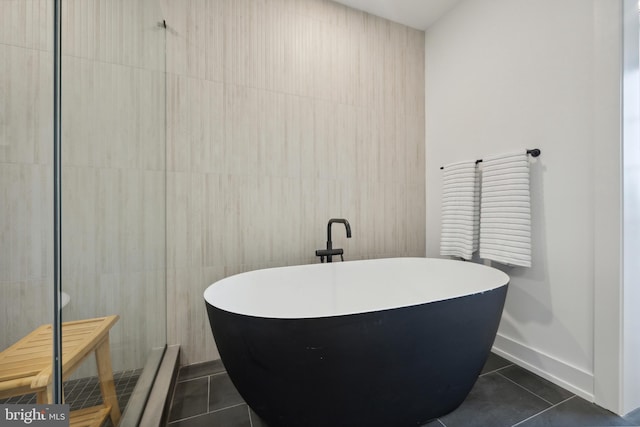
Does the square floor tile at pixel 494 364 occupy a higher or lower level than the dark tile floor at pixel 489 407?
lower

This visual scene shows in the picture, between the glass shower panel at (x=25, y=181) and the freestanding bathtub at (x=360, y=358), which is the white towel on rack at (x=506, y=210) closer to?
the freestanding bathtub at (x=360, y=358)

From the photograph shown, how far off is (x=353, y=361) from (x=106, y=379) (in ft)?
2.66

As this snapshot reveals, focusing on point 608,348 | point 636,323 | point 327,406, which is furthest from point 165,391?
point 636,323

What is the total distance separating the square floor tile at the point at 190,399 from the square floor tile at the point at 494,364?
154 cm

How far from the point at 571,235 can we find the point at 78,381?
2090 millimetres

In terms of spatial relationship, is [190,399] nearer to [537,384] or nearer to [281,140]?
[281,140]

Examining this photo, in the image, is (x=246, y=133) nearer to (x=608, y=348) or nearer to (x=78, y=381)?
(x=78, y=381)

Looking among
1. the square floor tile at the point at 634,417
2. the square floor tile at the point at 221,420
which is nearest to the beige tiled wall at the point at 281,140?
the square floor tile at the point at 221,420

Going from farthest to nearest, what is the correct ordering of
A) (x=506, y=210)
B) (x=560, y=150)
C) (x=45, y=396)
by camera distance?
(x=506, y=210)
(x=560, y=150)
(x=45, y=396)

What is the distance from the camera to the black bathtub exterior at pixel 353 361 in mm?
865

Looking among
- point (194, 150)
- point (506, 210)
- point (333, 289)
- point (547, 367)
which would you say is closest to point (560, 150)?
point (506, 210)

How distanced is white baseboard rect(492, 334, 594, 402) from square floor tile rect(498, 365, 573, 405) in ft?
0.10

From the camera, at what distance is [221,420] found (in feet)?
3.84

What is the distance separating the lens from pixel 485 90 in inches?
70.8
